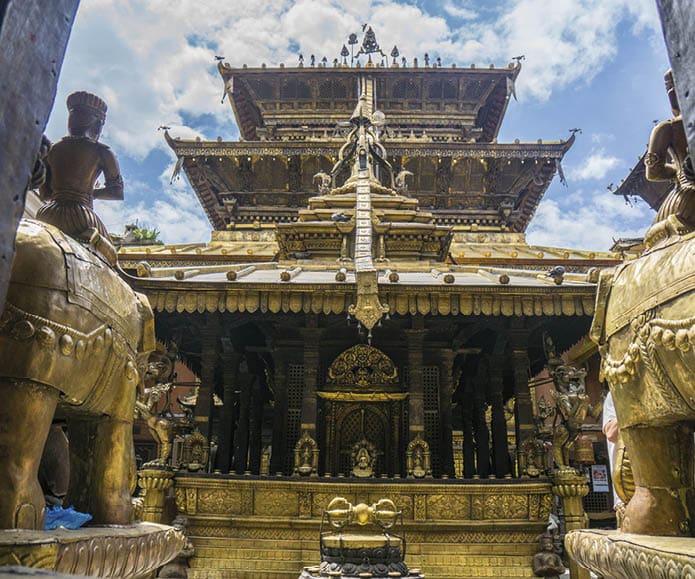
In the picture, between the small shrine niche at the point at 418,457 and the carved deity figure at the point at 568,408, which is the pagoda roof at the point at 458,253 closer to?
the carved deity figure at the point at 568,408

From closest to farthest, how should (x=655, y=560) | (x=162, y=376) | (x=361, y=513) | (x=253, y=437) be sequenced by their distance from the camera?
1. (x=655, y=560)
2. (x=361, y=513)
3. (x=162, y=376)
4. (x=253, y=437)

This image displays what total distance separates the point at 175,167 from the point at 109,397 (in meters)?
17.9

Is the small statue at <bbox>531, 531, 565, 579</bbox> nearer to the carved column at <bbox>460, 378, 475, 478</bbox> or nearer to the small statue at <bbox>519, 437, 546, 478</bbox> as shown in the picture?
the small statue at <bbox>519, 437, 546, 478</bbox>

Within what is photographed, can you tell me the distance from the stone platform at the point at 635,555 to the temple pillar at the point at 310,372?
5.17m

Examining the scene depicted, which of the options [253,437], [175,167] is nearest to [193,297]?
[253,437]

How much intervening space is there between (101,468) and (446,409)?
23.7 feet

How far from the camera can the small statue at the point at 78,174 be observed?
10.6 ft

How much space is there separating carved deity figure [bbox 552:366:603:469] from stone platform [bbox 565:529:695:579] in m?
4.61

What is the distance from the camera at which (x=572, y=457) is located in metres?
16.7

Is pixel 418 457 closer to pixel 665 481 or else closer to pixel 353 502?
pixel 353 502

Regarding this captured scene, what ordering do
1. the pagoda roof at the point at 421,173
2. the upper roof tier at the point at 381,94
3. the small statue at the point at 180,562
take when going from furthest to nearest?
the upper roof tier at the point at 381,94 → the pagoda roof at the point at 421,173 → the small statue at the point at 180,562

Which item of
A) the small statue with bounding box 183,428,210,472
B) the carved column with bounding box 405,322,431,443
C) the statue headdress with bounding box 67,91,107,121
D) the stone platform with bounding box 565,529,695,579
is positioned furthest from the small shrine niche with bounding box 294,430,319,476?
the statue headdress with bounding box 67,91,107,121

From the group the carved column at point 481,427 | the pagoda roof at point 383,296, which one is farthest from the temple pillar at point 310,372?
the carved column at point 481,427

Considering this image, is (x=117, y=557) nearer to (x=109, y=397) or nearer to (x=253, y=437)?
(x=109, y=397)
